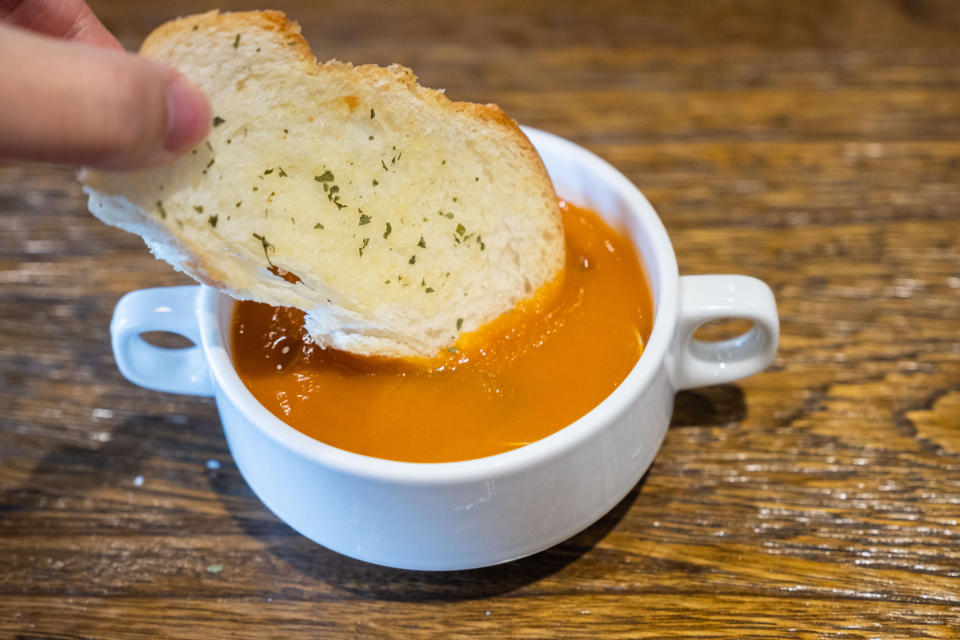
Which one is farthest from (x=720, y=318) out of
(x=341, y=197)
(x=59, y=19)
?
(x=59, y=19)

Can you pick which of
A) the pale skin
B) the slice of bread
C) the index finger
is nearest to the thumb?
the pale skin

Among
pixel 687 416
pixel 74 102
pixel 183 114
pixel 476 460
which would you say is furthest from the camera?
pixel 687 416

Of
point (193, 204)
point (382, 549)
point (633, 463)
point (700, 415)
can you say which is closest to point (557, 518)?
point (633, 463)

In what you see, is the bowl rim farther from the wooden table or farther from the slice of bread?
the wooden table

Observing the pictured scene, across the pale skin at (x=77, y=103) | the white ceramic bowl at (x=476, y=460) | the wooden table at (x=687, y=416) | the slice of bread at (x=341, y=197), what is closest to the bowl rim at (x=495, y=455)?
the white ceramic bowl at (x=476, y=460)

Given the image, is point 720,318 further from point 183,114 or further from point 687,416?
point 183,114

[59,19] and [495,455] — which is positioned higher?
[59,19]

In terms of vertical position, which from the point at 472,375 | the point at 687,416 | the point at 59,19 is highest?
the point at 59,19
